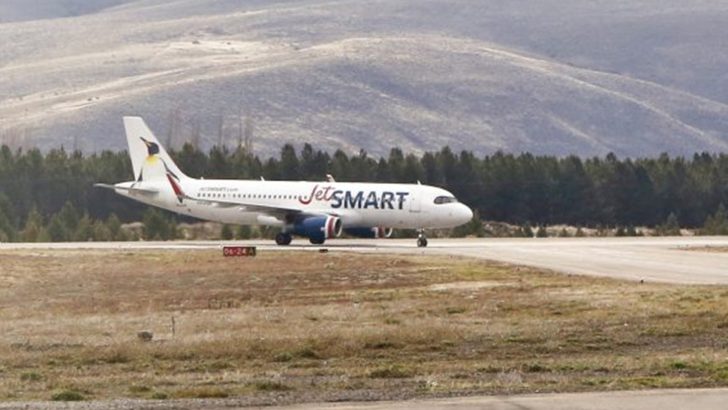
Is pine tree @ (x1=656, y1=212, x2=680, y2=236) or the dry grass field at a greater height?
pine tree @ (x1=656, y1=212, x2=680, y2=236)

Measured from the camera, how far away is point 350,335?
30172mm

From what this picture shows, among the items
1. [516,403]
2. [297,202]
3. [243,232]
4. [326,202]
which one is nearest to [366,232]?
[326,202]

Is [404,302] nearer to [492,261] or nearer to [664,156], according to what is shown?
[492,261]

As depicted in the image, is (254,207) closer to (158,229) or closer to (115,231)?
(115,231)

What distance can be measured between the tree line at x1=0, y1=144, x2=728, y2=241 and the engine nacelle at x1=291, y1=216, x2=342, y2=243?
2376cm

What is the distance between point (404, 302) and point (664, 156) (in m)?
68.7

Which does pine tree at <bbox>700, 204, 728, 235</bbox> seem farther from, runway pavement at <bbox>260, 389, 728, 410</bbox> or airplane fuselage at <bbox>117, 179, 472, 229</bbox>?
runway pavement at <bbox>260, 389, 728, 410</bbox>

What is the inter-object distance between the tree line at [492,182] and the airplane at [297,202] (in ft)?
55.8

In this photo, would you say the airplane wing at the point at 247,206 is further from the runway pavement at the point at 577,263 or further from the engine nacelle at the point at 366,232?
the engine nacelle at the point at 366,232

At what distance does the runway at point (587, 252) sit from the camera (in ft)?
158

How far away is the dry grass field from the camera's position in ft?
78.7

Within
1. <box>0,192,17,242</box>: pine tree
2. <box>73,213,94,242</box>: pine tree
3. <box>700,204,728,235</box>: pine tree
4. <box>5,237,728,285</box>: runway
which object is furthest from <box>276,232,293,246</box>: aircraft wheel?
<box>700,204,728,235</box>: pine tree

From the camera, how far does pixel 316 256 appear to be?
59.4 m

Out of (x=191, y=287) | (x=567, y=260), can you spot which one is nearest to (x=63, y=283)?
(x=191, y=287)
